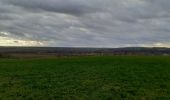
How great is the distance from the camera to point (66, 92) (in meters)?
20.7

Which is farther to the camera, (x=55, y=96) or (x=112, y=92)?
(x=112, y=92)

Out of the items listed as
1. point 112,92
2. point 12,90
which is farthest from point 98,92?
point 12,90

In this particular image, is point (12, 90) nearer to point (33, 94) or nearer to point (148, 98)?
point (33, 94)

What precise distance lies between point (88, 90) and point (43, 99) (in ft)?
14.4

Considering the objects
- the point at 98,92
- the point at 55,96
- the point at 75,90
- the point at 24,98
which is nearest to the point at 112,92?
the point at 98,92

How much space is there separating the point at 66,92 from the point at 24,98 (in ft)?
10.5

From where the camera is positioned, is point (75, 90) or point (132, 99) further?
point (75, 90)

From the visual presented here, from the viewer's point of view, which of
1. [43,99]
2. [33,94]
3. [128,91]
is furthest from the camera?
[128,91]

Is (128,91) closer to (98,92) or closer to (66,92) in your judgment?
(98,92)

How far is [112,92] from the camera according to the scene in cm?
2114

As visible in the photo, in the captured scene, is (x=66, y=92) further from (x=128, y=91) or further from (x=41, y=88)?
(x=128, y=91)

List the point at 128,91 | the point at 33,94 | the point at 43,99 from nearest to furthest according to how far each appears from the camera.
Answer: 1. the point at 43,99
2. the point at 33,94
3. the point at 128,91

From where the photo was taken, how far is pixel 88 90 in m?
21.7

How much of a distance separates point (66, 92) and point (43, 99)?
108 inches
